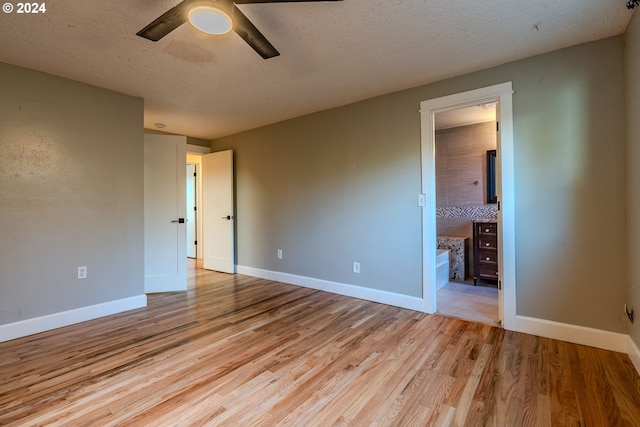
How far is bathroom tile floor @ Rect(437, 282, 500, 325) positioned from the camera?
2.87 meters

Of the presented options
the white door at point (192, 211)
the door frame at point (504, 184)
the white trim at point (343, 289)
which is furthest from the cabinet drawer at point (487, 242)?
the white door at point (192, 211)

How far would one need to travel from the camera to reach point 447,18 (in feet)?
6.34

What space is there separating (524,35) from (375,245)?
2.23 m

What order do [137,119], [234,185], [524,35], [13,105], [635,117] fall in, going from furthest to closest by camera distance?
[234,185] → [137,119] → [13,105] → [524,35] → [635,117]

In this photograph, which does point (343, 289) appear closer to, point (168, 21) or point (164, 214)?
point (164, 214)

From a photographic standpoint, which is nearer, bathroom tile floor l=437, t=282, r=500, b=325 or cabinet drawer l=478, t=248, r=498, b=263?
bathroom tile floor l=437, t=282, r=500, b=325

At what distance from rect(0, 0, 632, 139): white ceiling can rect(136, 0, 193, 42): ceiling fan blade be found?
0.24m

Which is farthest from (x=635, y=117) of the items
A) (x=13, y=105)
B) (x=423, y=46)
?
(x=13, y=105)

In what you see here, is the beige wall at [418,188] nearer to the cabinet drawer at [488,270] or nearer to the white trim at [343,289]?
the white trim at [343,289]

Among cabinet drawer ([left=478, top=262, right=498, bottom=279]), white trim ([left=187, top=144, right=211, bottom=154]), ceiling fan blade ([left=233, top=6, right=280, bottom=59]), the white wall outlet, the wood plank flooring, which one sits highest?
white trim ([left=187, top=144, right=211, bottom=154])

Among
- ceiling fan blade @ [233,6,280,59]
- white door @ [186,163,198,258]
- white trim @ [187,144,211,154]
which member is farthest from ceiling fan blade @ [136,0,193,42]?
white door @ [186,163,198,258]

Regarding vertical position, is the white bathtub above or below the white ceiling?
below

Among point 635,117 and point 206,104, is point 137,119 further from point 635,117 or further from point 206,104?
point 635,117

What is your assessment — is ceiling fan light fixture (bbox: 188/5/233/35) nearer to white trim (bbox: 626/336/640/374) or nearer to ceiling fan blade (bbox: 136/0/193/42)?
ceiling fan blade (bbox: 136/0/193/42)
